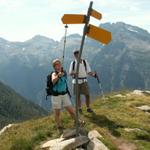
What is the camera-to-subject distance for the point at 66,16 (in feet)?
45.2

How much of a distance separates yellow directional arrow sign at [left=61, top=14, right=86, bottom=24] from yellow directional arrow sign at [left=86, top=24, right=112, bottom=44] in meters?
0.41

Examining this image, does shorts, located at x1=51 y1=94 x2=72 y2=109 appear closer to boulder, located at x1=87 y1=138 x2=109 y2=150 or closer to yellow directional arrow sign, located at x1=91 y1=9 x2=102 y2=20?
boulder, located at x1=87 y1=138 x2=109 y2=150

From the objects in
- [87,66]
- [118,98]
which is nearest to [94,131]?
[87,66]

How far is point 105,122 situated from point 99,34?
7.24 m

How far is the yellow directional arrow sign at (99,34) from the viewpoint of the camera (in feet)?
42.8

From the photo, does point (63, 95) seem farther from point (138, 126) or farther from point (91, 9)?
point (91, 9)

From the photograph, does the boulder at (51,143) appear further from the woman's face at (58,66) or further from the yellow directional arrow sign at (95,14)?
the yellow directional arrow sign at (95,14)

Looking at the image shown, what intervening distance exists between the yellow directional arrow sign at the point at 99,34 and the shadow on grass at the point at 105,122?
596cm

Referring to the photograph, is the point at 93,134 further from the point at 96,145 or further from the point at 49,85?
the point at 49,85

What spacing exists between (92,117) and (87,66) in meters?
3.03

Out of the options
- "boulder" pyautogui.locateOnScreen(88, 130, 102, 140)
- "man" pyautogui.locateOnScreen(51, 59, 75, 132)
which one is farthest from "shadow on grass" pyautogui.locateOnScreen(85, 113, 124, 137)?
"man" pyautogui.locateOnScreen(51, 59, 75, 132)

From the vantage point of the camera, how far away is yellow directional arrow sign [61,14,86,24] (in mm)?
13773

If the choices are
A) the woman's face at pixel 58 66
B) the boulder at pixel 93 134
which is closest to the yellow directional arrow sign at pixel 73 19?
the woman's face at pixel 58 66

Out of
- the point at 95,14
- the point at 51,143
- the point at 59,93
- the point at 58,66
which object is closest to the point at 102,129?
the point at 59,93
